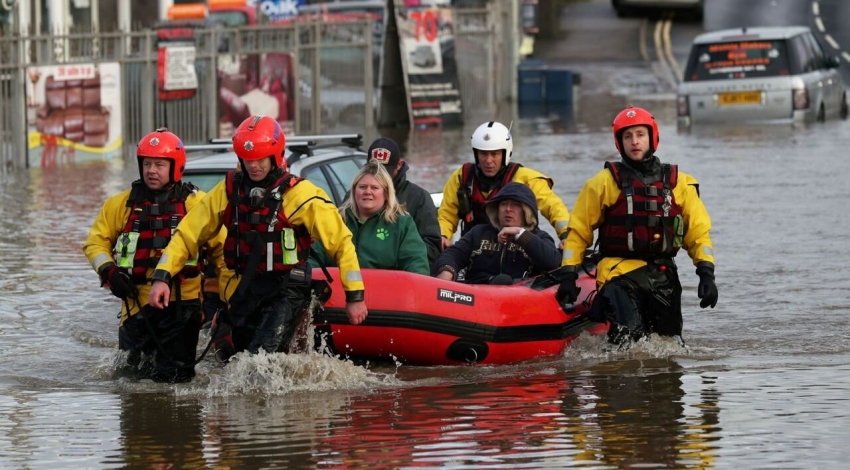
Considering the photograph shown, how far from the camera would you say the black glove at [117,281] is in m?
8.78

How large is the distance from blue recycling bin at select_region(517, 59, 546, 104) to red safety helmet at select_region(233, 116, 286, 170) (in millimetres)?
28246

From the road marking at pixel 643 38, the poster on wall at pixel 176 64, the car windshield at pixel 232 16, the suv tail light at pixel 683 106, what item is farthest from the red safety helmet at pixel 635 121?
the road marking at pixel 643 38

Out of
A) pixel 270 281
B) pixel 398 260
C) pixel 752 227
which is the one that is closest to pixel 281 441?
pixel 270 281

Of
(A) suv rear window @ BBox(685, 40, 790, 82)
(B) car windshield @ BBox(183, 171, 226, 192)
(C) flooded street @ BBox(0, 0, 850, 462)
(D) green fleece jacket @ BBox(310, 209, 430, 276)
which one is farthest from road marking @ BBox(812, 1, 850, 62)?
(D) green fleece jacket @ BBox(310, 209, 430, 276)

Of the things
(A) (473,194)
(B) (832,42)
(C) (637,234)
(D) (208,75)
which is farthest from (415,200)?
(B) (832,42)

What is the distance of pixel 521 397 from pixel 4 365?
11.1 feet

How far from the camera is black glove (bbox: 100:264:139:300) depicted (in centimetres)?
878

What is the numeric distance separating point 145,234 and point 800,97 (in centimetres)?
1930

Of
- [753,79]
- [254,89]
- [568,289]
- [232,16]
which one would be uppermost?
[232,16]

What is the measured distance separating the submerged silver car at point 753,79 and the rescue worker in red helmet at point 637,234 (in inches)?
679

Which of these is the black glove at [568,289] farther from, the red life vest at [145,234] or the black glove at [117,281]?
the black glove at [117,281]

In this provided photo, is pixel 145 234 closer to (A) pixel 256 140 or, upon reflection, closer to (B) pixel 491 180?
(A) pixel 256 140

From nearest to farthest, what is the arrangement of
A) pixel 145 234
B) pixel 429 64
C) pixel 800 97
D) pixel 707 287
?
pixel 145 234 → pixel 707 287 → pixel 800 97 → pixel 429 64

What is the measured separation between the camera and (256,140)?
27.7ft
